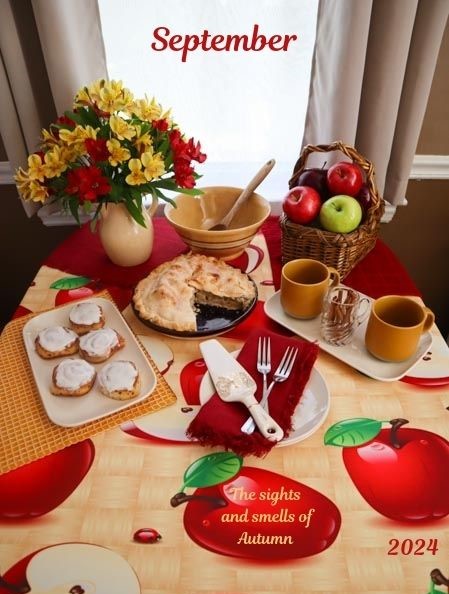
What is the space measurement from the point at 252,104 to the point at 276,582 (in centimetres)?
140

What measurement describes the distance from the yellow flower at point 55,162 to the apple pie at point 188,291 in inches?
12.1

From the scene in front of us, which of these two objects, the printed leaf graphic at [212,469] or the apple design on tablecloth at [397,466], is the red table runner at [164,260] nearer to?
the apple design on tablecloth at [397,466]

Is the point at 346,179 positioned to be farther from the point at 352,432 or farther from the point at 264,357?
the point at 352,432

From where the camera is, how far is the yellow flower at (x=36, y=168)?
102cm

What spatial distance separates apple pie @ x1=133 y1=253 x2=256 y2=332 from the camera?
101cm

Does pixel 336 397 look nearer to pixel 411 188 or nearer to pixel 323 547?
pixel 323 547

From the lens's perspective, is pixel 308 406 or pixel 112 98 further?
pixel 112 98

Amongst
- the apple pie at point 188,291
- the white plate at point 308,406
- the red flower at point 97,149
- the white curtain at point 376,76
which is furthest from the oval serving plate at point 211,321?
the white curtain at point 376,76

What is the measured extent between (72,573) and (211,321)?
0.54 m

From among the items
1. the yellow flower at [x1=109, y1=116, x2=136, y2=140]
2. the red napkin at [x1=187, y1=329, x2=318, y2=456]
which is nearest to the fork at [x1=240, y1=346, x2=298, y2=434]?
the red napkin at [x1=187, y1=329, x2=318, y2=456]

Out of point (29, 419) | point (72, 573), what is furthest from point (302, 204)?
point (72, 573)

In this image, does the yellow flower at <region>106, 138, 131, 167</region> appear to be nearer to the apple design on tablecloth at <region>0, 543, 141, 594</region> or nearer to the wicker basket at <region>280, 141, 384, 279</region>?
the wicker basket at <region>280, 141, 384, 279</region>

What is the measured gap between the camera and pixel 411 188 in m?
1.73

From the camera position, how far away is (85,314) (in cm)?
101
